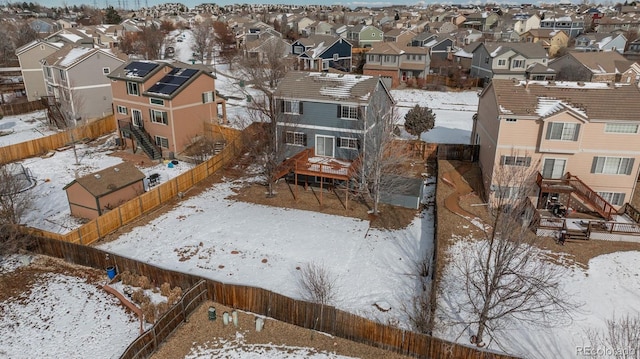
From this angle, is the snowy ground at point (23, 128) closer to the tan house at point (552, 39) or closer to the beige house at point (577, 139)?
the beige house at point (577, 139)

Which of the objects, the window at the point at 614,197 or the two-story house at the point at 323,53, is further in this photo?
the two-story house at the point at 323,53

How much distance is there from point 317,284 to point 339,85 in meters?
19.7

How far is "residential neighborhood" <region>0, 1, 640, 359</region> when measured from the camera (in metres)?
18.9

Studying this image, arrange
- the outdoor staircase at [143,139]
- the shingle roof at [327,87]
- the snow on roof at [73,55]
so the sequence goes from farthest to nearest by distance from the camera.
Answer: the snow on roof at [73,55] < the outdoor staircase at [143,139] < the shingle roof at [327,87]

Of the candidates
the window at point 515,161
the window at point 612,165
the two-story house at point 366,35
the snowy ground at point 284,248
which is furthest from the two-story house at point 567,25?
the snowy ground at point 284,248

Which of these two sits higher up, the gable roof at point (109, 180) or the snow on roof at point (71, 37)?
the snow on roof at point (71, 37)

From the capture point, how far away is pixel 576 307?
2055cm

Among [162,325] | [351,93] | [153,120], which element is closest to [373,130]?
[351,93]

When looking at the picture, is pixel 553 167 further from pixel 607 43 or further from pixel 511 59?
pixel 607 43

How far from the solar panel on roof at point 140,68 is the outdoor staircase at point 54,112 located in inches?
477

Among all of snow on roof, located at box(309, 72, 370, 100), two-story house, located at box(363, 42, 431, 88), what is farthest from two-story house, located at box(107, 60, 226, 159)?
two-story house, located at box(363, 42, 431, 88)

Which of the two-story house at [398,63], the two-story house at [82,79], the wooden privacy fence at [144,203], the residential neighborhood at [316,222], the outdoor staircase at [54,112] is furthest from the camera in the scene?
the two-story house at [398,63]

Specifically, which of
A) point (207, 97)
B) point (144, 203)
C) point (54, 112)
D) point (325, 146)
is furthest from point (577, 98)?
point (54, 112)

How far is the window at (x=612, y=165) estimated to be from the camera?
94.3 ft
